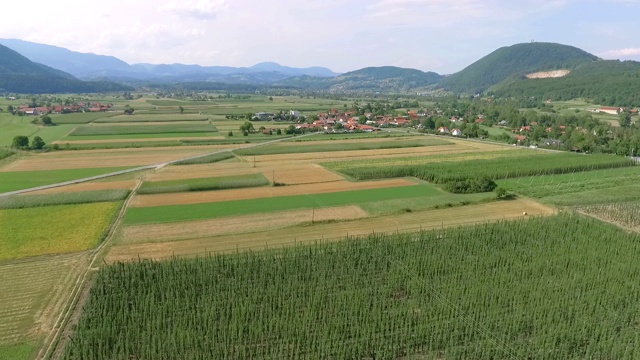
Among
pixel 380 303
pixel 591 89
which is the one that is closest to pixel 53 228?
pixel 380 303

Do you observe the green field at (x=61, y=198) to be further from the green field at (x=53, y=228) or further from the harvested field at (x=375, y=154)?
the harvested field at (x=375, y=154)

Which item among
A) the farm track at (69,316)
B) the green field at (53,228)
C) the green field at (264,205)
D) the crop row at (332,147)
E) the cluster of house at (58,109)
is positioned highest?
the cluster of house at (58,109)

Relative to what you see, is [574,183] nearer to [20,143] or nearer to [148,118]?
[20,143]

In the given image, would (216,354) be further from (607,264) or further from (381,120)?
(381,120)

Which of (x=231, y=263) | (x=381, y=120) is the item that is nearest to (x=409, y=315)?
(x=231, y=263)

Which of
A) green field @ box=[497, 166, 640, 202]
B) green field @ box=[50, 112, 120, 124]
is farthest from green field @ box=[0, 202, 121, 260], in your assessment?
green field @ box=[50, 112, 120, 124]

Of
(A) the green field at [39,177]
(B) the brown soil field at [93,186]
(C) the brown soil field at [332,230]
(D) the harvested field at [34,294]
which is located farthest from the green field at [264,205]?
(A) the green field at [39,177]

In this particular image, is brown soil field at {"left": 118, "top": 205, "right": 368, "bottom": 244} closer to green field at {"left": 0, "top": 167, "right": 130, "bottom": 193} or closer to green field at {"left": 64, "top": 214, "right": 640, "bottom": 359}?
green field at {"left": 64, "top": 214, "right": 640, "bottom": 359}
